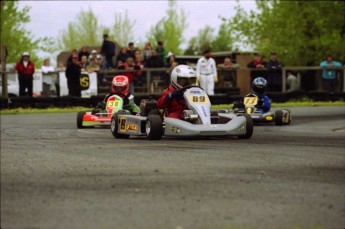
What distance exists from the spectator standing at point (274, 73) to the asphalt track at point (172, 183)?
1415 centimetres

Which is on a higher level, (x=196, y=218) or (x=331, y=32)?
(x=331, y=32)

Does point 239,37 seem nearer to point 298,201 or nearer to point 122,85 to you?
point 122,85

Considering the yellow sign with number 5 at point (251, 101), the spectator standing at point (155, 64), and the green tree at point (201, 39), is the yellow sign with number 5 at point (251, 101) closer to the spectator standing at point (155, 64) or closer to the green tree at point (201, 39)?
the spectator standing at point (155, 64)

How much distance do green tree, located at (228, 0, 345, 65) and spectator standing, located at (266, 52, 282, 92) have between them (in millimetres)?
8773

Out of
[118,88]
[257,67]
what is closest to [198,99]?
[118,88]

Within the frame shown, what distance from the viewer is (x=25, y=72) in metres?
25.7

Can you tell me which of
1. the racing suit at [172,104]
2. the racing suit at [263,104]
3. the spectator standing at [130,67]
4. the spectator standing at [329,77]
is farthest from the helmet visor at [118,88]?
the spectator standing at [329,77]

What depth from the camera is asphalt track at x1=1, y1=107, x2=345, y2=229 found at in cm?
649

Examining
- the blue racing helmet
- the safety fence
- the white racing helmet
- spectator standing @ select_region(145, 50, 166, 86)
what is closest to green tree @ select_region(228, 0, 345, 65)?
the safety fence

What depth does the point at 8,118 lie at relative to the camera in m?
20.8

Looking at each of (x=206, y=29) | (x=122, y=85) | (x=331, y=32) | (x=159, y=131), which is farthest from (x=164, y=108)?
(x=206, y=29)

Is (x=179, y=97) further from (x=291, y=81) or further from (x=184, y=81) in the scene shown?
Answer: (x=291, y=81)

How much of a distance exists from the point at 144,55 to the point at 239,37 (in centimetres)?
1295

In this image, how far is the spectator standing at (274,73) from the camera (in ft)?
88.9
